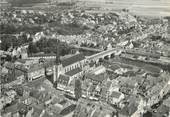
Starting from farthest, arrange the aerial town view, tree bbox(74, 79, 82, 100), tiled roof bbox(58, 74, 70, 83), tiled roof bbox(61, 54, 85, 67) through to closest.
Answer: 1. tiled roof bbox(61, 54, 85, 67)
2. tiled roof bbox(58, 74, 70, 83)
3. tree bbox(74, 79, 82, 100)
4. the aerial town view

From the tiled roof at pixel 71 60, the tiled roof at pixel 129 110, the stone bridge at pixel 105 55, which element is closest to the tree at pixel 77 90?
the tiled roof at pixel 71 60

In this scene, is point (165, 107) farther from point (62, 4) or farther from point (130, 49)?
point (62, 4)

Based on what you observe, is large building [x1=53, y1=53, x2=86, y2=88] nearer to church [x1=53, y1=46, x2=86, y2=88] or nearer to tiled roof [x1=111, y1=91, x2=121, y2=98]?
church [x1=53, y1=46, x2=86, y2=88]

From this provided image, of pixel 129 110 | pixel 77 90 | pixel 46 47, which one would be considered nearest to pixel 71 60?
pixel 77 90

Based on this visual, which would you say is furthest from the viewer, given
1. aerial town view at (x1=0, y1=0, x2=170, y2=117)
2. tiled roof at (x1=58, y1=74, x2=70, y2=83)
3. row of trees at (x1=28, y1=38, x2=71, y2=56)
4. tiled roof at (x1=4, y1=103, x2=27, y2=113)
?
row of trees at (x1=28, y1=38, x2=71, y2=56)

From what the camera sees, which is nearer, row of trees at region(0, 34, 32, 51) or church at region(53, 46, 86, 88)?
church at region(53, 46, 86, 88)

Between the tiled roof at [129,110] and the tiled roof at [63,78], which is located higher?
the tiled roof at [63,78]

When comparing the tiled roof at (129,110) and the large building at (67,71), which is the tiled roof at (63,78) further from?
the tiled roof at (129,110)

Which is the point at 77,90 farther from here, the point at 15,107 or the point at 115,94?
the point at 15,107

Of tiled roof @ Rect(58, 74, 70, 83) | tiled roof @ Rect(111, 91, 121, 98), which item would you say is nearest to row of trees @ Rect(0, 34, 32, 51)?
tiled roof @ Rect(58, 74, 70, 83)
